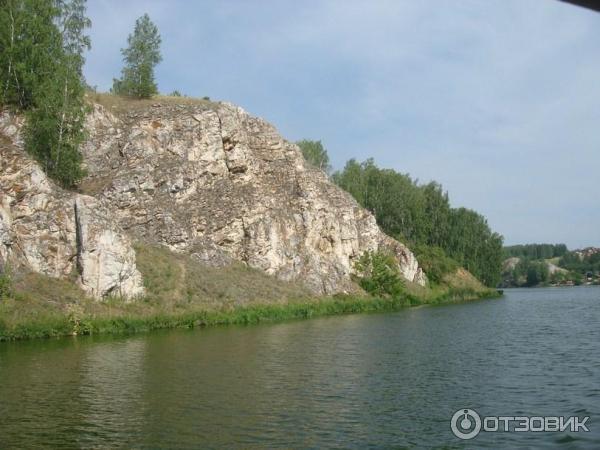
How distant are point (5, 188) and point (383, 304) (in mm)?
50186

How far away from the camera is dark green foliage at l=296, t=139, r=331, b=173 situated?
415 ft

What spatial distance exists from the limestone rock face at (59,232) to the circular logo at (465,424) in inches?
1425

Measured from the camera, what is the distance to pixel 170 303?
52.6 meters

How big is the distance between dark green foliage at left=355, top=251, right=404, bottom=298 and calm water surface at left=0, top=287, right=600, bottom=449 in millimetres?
43510

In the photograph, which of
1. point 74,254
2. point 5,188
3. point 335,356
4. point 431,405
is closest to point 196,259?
point 74,254

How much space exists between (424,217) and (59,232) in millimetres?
85076

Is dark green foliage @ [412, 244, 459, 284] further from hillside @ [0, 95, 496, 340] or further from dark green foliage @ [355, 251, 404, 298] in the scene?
dark green foliage @ [355, 251, 404, 298]

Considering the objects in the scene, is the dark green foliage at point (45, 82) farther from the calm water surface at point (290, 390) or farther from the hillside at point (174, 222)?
the calm water surface at point (290, 390)

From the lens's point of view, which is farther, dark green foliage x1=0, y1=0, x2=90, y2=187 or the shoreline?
dark green foliage x1=0, y1=0, x2=90, y2=187

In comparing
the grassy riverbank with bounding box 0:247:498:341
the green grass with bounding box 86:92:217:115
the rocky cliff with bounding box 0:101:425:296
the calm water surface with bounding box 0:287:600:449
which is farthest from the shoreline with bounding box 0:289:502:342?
the green grass with bounding box 86:92:217:115

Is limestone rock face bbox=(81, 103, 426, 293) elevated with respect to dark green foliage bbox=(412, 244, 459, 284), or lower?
elevated

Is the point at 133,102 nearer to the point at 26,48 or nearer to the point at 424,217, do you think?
the point at 26,48

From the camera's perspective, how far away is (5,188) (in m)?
47.2

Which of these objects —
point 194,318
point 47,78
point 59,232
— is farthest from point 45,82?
point 194,318
